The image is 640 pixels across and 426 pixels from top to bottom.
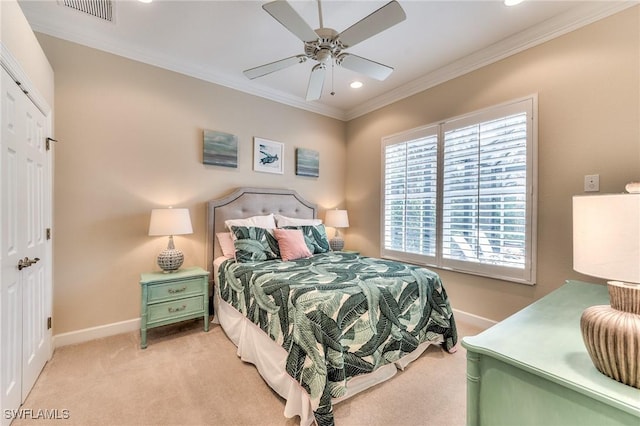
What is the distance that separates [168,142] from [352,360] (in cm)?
291

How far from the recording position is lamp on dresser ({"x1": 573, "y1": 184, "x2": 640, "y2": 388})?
0.76 meters

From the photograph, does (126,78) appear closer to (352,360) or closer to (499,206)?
(352,360)

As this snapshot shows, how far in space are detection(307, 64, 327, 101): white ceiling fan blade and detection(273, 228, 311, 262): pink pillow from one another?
149 centimetres

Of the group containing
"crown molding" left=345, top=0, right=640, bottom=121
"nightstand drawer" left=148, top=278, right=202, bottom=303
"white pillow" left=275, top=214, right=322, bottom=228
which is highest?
"crown molding" left=345, top=0, right=640, bottom=121

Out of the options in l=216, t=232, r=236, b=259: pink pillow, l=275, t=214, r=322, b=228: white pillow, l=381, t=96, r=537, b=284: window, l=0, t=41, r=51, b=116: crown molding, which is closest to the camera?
l=0, t=41, r=51, b=116: crown molding

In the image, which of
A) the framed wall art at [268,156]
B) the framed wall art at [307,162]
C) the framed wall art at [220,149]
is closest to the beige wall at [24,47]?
the framed wall art at [220,149]

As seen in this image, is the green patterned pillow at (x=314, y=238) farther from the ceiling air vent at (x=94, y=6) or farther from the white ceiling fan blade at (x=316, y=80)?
the ceiling air vent at (x=94, y=6)

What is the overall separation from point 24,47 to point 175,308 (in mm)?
2266

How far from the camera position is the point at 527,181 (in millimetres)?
2578

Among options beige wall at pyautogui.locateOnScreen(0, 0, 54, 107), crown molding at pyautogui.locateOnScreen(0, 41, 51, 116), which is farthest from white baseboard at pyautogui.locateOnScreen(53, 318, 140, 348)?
beige wall at pyautogui.locateOnScreen(0, 0, 54, 107)

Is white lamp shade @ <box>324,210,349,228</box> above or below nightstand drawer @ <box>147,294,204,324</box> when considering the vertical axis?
above

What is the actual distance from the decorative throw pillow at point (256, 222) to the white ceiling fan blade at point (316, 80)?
1.55 m

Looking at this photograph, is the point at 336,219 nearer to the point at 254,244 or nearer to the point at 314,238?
the point at 314,238

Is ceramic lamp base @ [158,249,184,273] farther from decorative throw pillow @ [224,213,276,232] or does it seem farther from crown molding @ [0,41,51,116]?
crown molding @ [0,41,51,116]
